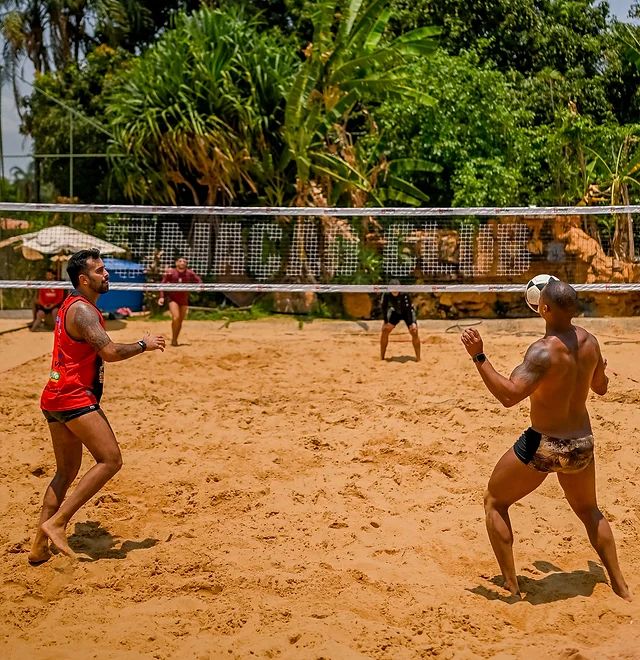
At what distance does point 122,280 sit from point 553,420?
1257 cm

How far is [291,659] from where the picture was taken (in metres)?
3.99

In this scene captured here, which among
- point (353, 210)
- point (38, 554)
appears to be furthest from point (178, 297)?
point (38, 554)

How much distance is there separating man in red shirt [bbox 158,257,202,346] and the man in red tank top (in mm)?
6802

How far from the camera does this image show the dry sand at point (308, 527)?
4.27 meters

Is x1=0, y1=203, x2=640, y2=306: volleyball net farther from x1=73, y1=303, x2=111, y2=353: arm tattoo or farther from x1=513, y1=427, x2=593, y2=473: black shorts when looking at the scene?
x1=513, y1=427, x2=593, y2=473: black shorts

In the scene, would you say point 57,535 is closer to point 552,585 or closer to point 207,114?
point 552,585

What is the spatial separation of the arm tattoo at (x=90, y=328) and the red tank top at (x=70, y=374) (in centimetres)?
6

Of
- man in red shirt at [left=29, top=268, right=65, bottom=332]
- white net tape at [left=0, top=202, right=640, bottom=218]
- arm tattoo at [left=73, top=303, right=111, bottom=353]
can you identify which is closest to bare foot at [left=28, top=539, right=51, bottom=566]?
arm tattoo at [left=73, top=303, right=111, bottom=353]

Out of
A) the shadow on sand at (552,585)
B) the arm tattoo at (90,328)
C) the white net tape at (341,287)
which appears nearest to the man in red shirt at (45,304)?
the white net tape at (341,287)

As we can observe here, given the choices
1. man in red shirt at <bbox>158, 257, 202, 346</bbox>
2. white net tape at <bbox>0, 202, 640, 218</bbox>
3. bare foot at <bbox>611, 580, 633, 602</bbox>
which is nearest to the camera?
bare foot at <bbox>611, 580, 633, 602</bbox>

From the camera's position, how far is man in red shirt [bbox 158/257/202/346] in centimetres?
1219

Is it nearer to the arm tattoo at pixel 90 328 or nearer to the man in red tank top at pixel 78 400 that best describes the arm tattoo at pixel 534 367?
the man in red tank top at pixel 78 400

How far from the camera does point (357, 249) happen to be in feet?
50.0

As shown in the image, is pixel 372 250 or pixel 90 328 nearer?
pixel 90 328
